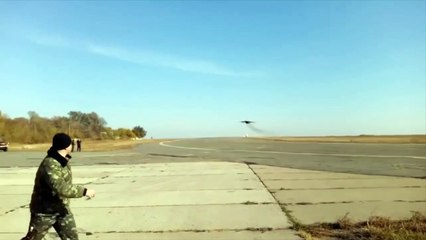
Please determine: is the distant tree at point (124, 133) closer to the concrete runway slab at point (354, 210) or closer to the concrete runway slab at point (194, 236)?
the concrete runway slab at point (354, 210)

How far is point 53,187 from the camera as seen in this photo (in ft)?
17.4

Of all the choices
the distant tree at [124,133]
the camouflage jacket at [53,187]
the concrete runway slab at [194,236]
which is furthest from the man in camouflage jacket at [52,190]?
the distant tree at [124,133]

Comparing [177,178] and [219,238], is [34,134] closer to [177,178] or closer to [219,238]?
[177,178]

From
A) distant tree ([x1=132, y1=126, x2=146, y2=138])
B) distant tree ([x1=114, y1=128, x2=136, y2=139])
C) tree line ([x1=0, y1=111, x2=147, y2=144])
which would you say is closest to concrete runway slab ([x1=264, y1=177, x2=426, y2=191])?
tree line ([x1=0, y1=111, x2=147, y2=144])

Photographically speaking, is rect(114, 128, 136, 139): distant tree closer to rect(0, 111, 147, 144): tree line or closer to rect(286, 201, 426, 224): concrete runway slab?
rect(0, 111, 147, 144): tree line

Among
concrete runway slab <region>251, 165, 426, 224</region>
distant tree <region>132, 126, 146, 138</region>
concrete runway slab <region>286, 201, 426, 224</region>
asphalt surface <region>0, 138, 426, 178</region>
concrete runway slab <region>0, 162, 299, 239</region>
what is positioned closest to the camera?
concrete runway slab <region>0, 162, 299, 239</region>

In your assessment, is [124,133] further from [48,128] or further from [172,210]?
[172,210]

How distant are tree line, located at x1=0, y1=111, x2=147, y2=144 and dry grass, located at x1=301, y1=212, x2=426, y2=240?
237 ft

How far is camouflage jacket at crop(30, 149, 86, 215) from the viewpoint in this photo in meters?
5.32

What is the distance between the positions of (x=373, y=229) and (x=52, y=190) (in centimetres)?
456

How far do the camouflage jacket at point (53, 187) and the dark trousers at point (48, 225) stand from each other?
68mm

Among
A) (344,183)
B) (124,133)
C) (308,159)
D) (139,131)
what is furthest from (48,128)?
(344,183)

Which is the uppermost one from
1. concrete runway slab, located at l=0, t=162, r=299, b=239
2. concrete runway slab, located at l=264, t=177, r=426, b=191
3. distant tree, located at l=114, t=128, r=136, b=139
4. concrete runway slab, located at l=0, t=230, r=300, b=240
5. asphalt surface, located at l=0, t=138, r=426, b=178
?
distant tree, located at l=114, t=128, r=136, b=139

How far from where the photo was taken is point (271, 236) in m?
6.95
